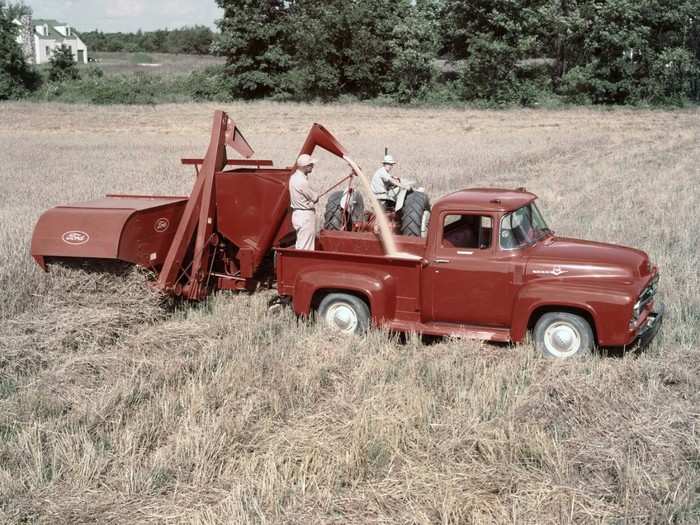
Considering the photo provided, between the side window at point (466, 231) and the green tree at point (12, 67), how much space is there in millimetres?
51798

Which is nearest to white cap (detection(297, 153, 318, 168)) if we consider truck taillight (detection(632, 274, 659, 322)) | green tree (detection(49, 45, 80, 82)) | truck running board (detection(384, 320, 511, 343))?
truck running board (detection(384, 320, 511, 343))

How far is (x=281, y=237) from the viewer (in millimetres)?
9609

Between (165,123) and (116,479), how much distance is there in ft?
117

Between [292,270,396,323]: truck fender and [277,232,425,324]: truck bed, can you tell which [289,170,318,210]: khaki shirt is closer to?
[277,232,425,324]: truck bed

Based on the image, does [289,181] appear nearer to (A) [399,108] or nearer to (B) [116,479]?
(B) [116,479]

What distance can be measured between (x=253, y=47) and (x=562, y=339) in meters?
52.0

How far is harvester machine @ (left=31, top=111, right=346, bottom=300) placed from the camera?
8211 millimetres

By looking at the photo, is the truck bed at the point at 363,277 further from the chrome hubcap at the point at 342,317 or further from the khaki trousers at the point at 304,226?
the khaki trousers at the point at 304,226

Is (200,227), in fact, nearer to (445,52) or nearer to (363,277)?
(363,277)

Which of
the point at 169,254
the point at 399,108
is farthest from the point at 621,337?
the point at 399,108

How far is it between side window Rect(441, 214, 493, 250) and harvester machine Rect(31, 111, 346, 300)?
210 cm

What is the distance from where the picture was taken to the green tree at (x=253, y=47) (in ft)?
179

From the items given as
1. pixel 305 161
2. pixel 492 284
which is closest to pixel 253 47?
pixel 305 161

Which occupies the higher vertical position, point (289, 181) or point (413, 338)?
point (289, 181)
